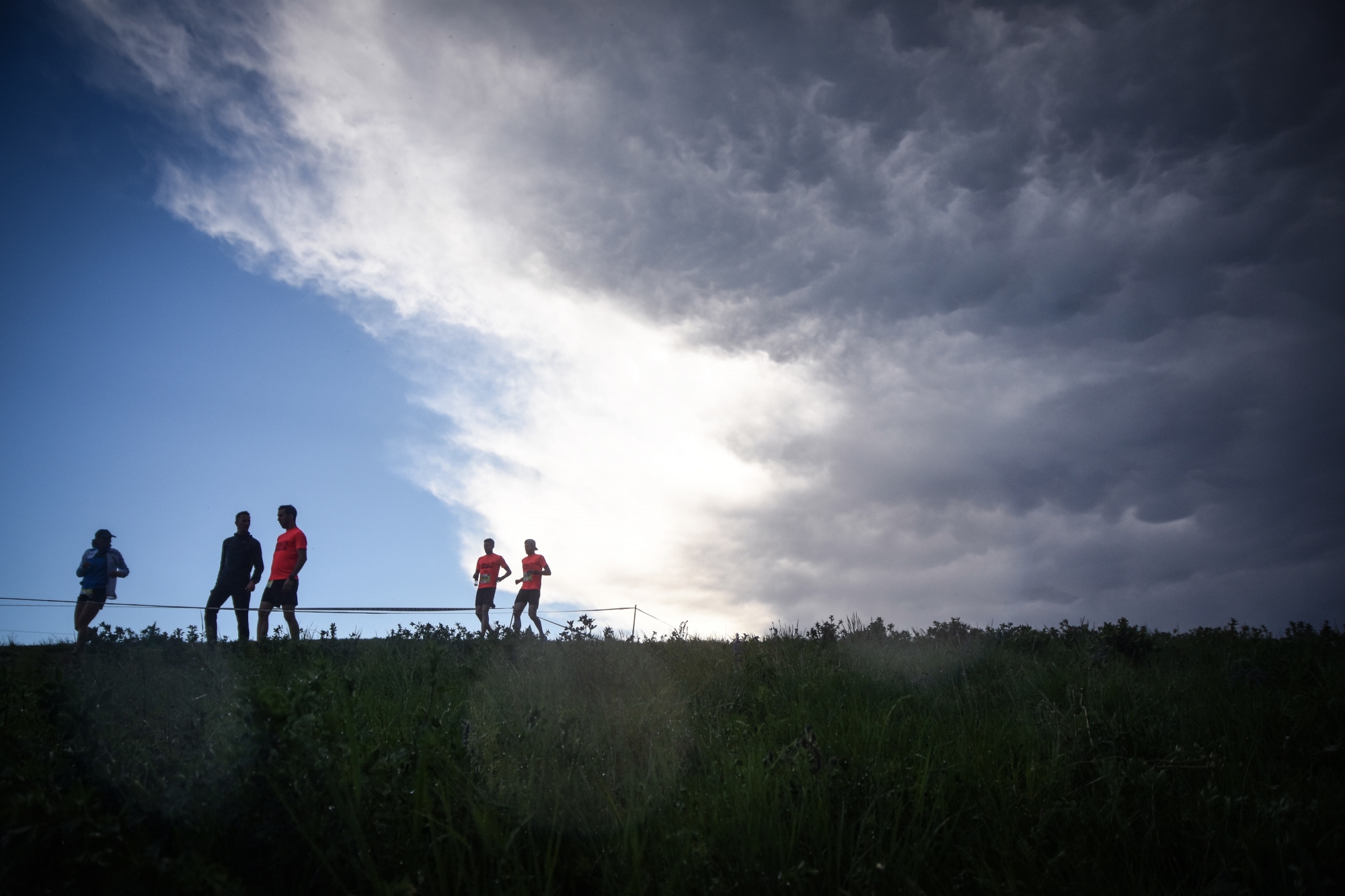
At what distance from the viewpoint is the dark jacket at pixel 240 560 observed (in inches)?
464

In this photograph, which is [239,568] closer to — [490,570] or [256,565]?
[256,565]

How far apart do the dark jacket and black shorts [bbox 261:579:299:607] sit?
42cm

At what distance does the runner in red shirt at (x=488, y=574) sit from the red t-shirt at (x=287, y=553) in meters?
4.08

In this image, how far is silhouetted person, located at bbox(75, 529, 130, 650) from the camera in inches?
442

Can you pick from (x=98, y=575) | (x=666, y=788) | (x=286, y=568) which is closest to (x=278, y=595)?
(x=286, y=568)

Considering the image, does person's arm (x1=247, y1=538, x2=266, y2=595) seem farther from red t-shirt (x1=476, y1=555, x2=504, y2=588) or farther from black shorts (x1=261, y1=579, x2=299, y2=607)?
red t-shirt (x1=476, y1=555, x2=504, y2=588)

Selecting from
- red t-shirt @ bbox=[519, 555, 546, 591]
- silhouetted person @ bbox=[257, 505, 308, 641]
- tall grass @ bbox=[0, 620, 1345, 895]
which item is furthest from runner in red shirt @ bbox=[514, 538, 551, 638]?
tall grass @ bbox=[0, 620, 1345, 895]

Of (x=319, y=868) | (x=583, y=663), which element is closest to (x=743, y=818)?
(x=319, y=868)

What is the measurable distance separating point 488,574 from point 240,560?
15.7ft

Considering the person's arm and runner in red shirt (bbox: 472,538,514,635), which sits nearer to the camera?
the person's arm

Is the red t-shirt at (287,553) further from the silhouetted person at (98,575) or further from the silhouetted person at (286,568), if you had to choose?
the silhouetted person at (98,575)

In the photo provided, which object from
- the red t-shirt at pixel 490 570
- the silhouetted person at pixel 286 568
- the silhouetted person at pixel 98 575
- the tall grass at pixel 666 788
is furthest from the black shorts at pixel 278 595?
the tall grass at pixel 666 788

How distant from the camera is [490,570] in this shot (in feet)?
50.2

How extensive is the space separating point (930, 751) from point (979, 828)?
0.49 meters
